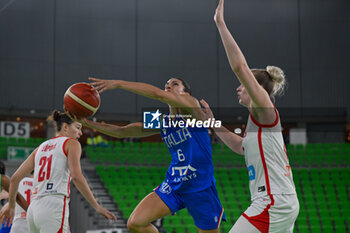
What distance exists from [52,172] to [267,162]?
1868 mm

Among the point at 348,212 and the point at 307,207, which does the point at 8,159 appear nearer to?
the point at 307,207

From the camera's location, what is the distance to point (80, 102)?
3.96 m

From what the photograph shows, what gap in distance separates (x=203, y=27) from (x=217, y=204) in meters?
15.3

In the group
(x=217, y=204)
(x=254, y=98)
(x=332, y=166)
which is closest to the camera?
(x=254, y=98)

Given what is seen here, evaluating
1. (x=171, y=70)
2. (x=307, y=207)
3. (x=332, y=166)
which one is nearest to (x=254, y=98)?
(x=307, y=207)

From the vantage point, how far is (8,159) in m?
14.4

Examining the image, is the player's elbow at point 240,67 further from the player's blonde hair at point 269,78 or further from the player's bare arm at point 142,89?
the player's bare arm at point 142,89

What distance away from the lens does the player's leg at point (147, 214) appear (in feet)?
13.8

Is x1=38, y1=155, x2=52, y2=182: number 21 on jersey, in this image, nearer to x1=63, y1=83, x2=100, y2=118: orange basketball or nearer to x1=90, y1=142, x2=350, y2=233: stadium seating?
x1=63, y1=83, x2=100, y2=118: orange basketball

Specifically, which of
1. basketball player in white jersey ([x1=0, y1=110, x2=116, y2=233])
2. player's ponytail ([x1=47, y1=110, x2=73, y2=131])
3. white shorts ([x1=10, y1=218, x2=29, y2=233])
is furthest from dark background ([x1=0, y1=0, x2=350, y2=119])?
basketball player in white jersey ([x1=0, y1=110, x2=116, y2=233])

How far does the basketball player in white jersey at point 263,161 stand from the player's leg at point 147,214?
1417 mm

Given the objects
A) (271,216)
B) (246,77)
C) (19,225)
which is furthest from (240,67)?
(19,225)

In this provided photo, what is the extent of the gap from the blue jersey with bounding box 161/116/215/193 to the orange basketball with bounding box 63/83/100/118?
81 centimetres

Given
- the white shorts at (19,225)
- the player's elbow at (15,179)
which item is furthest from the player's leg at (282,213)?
the white shorts at (19,225)
